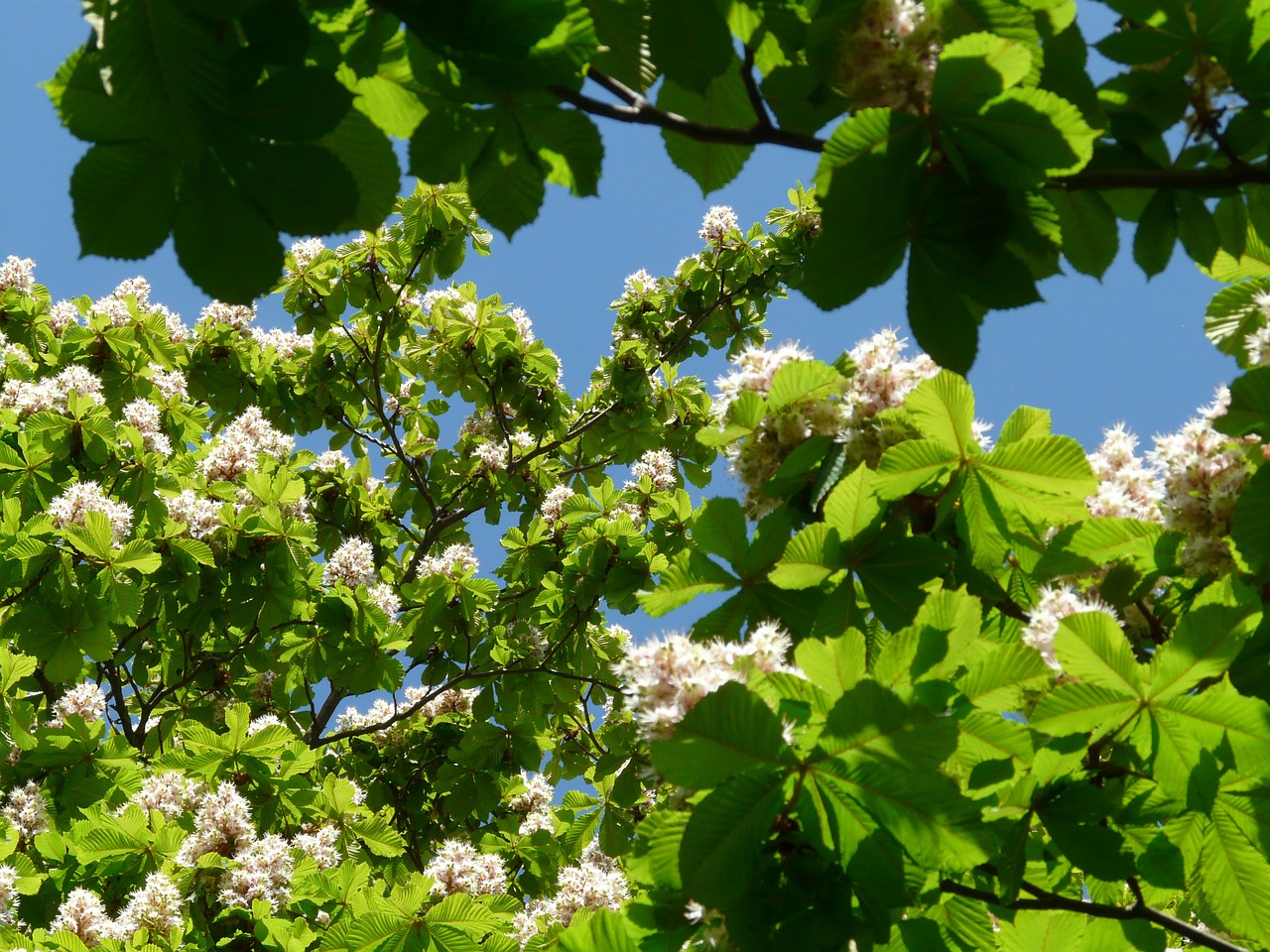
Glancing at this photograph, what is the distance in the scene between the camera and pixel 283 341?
8.61 metres

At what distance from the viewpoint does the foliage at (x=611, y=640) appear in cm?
162

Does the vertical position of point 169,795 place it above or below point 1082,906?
above

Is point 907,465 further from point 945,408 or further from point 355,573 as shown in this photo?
point 355,573

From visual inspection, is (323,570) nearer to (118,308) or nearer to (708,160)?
(118,308)

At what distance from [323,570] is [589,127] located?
209 inches

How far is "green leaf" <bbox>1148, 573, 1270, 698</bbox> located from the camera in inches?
67.7

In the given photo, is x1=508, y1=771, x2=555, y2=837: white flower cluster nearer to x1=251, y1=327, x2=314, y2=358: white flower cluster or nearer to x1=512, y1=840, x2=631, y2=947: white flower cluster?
x1=512, y1=840, x2=631, y2=947: white flower cluster

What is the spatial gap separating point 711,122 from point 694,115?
0.15ft

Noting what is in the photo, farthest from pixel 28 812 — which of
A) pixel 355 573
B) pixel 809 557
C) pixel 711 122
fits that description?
pixel 711 122

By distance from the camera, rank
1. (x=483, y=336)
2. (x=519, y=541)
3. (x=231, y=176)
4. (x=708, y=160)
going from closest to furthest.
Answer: (x=231, y=176) → (x=708, y=160) → (x=519, y=541) → (x=483, y=336)

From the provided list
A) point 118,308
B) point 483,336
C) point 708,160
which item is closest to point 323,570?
point 483,336

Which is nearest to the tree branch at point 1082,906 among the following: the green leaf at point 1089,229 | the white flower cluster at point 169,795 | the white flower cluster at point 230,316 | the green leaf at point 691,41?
the green leaf at point 1089,229

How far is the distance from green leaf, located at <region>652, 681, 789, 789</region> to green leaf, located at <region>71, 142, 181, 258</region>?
98 cm

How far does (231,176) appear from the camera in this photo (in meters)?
1.34
